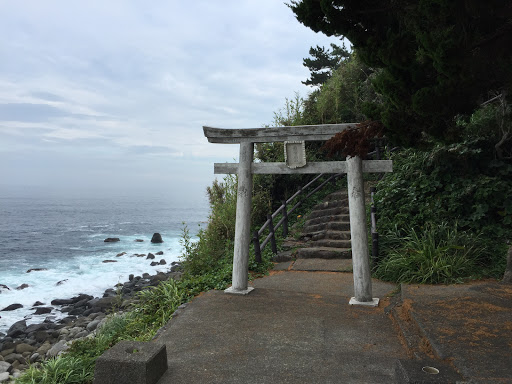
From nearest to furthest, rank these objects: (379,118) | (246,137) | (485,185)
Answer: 1. (379,118)
2. (246,137)
3. (485,185)

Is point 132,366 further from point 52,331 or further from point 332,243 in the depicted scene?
point 52,331

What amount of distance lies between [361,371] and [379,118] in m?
2.49

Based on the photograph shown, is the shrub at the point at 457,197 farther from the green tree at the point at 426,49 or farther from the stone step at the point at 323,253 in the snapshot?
the green tree at the point at 426,49

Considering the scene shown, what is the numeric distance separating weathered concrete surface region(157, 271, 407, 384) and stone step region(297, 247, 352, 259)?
2.36 m

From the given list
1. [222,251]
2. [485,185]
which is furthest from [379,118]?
[222,251]

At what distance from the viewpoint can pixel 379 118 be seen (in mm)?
4004

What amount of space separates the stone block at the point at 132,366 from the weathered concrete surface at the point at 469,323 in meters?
2.30

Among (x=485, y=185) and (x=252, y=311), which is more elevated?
(x=485, y=185)

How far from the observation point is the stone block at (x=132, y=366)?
9.58 ft

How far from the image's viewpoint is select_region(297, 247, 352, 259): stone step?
7.91 m

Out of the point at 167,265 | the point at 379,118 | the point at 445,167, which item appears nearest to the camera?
the point at 379,118

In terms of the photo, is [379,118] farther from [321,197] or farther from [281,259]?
[321,197]

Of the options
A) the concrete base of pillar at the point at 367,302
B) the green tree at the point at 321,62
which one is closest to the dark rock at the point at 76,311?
the concrete base of pillar at the point at 367,302

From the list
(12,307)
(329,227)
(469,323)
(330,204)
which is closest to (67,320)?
(12,307)
